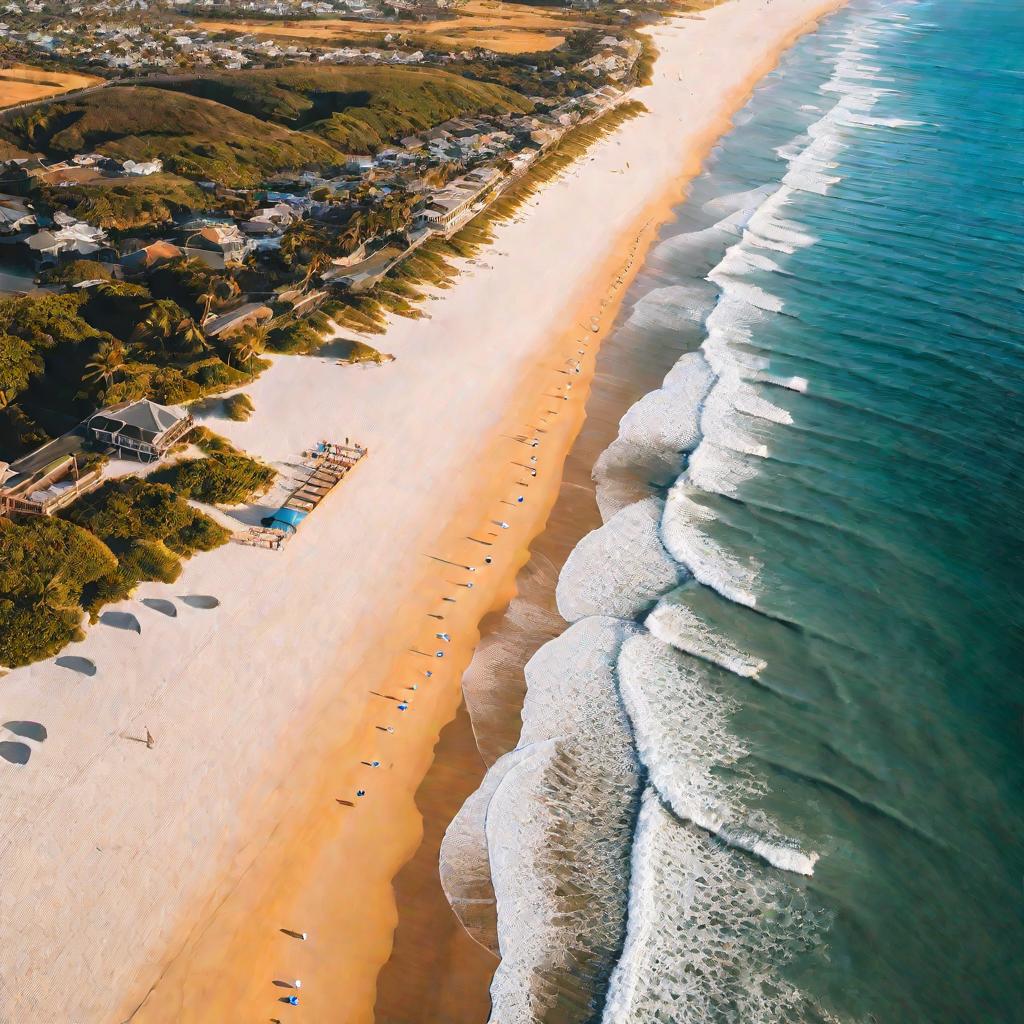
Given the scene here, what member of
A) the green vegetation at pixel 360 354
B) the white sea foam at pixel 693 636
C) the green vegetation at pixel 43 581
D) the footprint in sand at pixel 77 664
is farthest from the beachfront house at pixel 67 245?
the white sea foam at pixel 693 636

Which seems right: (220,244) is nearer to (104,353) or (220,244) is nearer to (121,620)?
(104,353)

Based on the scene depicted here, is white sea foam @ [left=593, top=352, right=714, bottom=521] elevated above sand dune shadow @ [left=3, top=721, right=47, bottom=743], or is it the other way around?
sand dune shadow @ [left=3, top=721, right=47, bottom=743]

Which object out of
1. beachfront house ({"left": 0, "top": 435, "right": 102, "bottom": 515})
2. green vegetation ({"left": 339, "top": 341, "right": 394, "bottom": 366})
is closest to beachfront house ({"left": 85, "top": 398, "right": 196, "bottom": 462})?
beachfront house ({"left": 0, "top": 435, "right": 102, "bottom": 515})

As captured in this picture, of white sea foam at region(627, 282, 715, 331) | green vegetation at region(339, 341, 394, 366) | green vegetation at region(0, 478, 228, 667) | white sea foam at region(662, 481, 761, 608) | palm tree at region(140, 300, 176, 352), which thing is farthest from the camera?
white sea foam at region(627, 282, 715, 331)

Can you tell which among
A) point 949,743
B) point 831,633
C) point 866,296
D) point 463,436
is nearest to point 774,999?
point 949,743

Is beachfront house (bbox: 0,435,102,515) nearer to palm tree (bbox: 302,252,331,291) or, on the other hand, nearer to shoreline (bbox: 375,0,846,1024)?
shoreline (bbox: 375,0,846,1024)

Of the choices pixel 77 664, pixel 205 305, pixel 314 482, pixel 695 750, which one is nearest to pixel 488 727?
pixel 695 750

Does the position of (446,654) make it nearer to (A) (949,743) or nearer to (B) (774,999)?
(B) (774,999)
